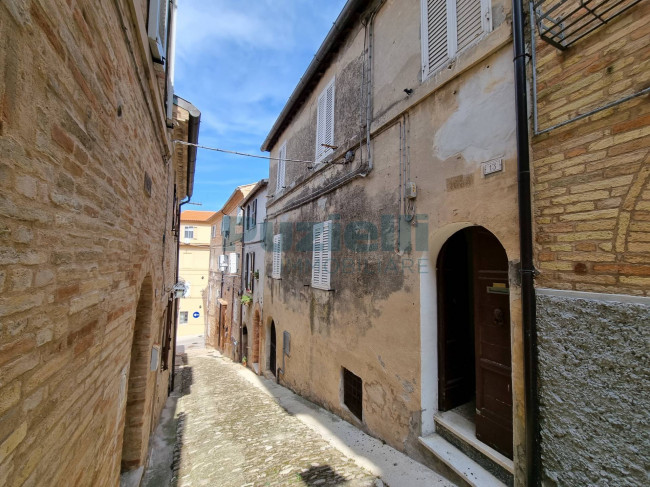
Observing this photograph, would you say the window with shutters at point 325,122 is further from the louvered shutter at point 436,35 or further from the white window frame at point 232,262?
the white window frame at point 232,262

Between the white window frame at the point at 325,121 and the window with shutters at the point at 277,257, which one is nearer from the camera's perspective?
the white window frame at the point at 325,121

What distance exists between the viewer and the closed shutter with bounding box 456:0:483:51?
12.3ft

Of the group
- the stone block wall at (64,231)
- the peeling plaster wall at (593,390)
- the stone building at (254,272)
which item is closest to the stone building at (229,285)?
the stone building at (254,272)

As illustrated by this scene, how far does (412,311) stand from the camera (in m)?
4.33

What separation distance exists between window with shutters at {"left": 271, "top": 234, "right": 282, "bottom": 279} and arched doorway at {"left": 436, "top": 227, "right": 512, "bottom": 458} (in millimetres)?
6592

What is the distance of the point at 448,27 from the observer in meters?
4.11

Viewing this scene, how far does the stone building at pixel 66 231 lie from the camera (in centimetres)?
116

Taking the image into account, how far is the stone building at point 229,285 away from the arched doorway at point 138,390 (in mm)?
11428

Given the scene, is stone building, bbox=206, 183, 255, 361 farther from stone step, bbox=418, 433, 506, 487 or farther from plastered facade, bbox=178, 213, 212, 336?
stone step, bbox=418, 433, 506, 487

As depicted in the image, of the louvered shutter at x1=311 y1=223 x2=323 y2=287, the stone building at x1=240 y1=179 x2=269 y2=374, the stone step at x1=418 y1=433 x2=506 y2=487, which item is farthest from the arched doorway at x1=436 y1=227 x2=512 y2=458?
the stone building at x1=240 y1=179 x2=269 y2=374

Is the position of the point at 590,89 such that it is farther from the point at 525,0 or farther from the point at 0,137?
the point at 0,137

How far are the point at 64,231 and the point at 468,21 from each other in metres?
4.65

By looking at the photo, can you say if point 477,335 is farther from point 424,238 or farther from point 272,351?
point 272,351

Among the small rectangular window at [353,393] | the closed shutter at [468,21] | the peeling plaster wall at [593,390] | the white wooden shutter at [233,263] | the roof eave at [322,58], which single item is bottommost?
the small rectangular window at [353,393]
